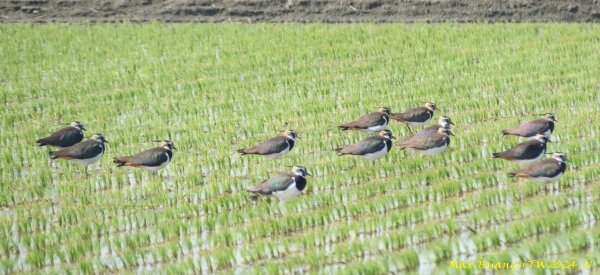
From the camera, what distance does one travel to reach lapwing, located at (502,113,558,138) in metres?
12.0

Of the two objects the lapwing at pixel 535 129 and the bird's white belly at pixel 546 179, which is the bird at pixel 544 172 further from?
the lapwing at pixel 535 129

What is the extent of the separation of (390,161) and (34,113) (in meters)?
7.23

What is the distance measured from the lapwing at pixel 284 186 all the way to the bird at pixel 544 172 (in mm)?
2072

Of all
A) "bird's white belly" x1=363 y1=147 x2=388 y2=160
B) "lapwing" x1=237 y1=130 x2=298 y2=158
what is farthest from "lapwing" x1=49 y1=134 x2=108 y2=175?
"bird's white belly" x1=363 y1=147 x2=388 y2=160

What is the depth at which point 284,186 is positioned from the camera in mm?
10281

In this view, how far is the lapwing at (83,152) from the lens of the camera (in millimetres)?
12203

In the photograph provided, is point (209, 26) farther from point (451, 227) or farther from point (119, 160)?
point (451, 227)

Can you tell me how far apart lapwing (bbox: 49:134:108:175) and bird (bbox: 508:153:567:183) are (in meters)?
4.96

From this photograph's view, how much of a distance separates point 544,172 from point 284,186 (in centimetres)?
252

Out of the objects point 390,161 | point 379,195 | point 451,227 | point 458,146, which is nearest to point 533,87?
point 458,146

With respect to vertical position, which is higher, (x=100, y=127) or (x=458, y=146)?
(x=100, y=127)

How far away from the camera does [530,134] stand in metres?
12.1

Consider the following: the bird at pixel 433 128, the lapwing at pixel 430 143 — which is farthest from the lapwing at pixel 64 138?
the bird at pixel 433 128

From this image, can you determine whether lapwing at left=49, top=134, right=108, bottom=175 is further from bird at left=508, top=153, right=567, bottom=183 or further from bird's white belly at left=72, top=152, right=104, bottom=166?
bird at left=508, top=153, right=567, bottom=183
